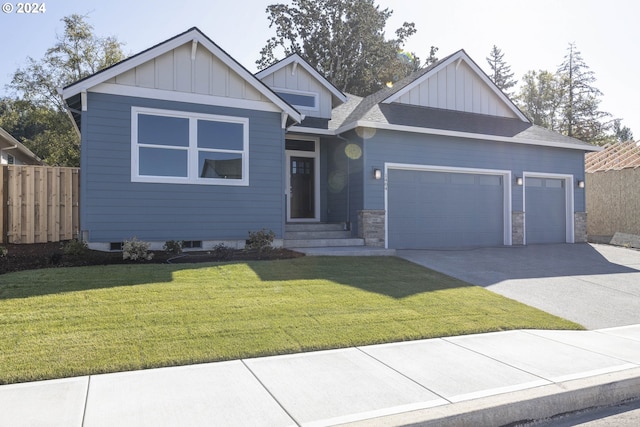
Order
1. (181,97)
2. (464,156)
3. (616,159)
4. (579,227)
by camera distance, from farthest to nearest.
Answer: (616,159)
(579,227)
(464,156)
(181,97)

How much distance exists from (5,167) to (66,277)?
4717mm

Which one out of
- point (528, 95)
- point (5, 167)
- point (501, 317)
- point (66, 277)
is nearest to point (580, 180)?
point (501, 317)

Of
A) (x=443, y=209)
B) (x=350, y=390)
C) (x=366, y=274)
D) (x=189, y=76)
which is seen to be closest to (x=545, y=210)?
(x=443, y=209)

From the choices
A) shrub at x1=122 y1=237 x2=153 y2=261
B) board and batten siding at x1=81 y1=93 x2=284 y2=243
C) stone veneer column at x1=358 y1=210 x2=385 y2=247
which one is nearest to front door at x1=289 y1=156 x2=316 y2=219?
stone veneer column at x1=358 y1=210 x2=385 y2=247

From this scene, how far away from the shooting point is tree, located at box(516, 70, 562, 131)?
4244 cm

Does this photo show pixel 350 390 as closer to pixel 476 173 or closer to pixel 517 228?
pixel 476 173

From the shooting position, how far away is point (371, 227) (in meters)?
12.0

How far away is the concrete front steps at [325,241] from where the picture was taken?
10.5 meters

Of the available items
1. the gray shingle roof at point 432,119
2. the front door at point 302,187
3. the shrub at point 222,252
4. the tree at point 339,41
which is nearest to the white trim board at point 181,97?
the gray shingle roof at point 432,119

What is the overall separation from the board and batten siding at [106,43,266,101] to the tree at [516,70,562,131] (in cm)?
3941

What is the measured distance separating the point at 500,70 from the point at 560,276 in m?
48.6

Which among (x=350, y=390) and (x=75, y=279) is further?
(x=75, y=279)

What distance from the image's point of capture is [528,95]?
152 ft

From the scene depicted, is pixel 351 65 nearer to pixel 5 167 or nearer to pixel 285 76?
pixel 285 76
